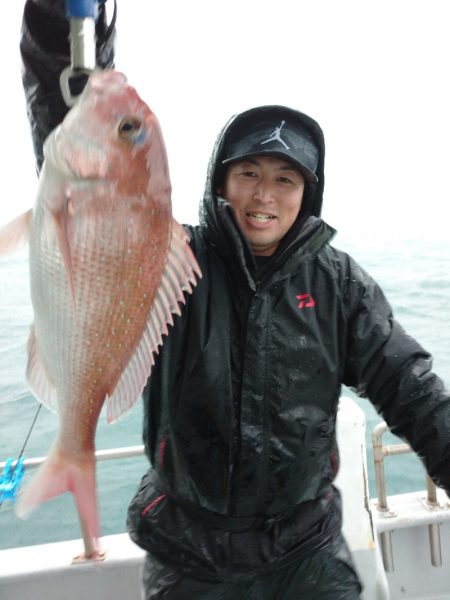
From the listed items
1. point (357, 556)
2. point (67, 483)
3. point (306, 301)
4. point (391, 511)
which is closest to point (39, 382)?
point (67, 483)

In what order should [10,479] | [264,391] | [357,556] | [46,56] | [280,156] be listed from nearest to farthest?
[46,56] → [264,391] → [280,156] → [357,556] → [10,479]

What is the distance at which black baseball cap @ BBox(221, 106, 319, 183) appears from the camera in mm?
2199

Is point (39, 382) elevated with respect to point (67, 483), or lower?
elevated

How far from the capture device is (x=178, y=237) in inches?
55.7

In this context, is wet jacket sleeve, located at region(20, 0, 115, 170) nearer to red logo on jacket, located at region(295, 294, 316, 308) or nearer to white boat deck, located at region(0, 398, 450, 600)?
red logo on jacket, located at region(295, 294, 316, 308)

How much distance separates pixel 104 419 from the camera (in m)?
6.77

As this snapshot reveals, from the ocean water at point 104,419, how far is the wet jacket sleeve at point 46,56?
1.60ft

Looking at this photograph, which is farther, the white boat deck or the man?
the white boat deck

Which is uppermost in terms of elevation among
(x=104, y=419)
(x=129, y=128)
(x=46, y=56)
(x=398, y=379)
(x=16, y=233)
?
(x=46, y=56)

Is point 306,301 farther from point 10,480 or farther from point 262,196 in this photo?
point 10,480

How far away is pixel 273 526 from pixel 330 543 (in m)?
0.28

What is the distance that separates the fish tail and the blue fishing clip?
1568mm

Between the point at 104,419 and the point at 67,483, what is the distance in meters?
5.56

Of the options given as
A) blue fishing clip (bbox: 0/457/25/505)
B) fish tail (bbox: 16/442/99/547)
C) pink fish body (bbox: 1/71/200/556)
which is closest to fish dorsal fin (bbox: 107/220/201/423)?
pink fish body (bbox: 1/71/200/556)
